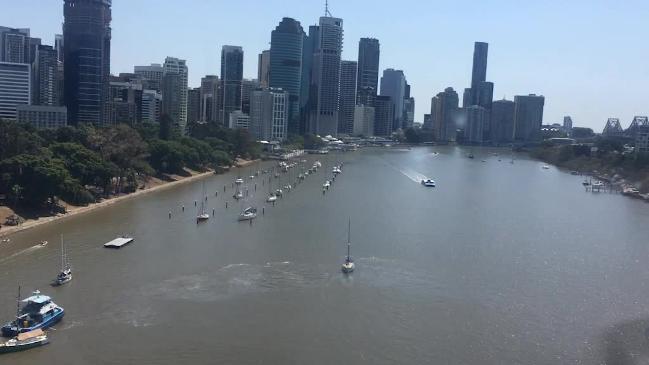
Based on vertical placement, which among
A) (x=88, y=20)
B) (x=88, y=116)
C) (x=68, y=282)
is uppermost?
(x=88, y=20)

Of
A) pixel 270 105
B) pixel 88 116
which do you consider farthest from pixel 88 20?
pixel 270 105

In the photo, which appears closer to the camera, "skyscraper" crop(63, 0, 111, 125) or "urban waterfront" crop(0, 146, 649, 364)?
"urban waterfront" crop(0, 146, 649, 364)

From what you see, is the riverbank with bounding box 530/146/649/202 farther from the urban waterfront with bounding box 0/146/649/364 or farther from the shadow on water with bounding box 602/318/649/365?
the shadow on water with bounding box 602/318/649/365

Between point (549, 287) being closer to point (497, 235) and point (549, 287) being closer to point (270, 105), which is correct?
point (497, 235)

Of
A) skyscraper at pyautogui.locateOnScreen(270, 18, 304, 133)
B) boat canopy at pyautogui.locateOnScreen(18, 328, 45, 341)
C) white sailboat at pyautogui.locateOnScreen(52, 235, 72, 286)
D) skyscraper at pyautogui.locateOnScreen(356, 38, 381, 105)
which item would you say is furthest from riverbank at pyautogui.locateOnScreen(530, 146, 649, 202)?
skyscraper at pyautogui.locateOnScreen(356, 38, 381, 105)

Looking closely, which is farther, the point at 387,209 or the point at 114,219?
the point at 387,209

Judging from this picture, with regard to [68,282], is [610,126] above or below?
above

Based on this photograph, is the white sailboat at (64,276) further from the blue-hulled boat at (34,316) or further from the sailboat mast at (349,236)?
the sailboat mast at (349,236)
